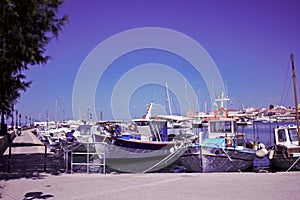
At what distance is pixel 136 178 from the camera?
40.0 feet

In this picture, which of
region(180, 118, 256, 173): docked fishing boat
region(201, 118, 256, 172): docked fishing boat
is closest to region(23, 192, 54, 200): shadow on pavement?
region(180, 118, 256, 173): docked fishing boat

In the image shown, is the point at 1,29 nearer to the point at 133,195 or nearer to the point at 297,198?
the point at 133,195

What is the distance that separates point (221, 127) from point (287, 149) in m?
4.79

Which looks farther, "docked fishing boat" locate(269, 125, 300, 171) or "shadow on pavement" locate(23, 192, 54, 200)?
"docked fishing boat" locate(269, 125, 300, 171)

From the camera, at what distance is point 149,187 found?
10.4m

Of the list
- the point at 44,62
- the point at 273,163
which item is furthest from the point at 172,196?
the point at 273,163

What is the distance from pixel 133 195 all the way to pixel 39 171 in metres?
6.78

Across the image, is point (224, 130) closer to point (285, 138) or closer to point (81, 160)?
point (285, 138)

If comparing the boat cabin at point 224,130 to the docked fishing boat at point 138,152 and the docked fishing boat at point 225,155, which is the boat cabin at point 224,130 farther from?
the docked fishing boat at point 138,152

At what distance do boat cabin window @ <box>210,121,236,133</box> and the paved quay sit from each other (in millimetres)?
10296

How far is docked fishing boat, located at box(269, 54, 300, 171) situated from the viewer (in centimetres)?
1962

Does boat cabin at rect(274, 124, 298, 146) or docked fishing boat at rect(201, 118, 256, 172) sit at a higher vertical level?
boat cabin at rect(274, 124, 298, 146)

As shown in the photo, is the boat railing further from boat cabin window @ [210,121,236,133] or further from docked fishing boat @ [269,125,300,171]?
docked fishing boat @ [269,125,300,171]

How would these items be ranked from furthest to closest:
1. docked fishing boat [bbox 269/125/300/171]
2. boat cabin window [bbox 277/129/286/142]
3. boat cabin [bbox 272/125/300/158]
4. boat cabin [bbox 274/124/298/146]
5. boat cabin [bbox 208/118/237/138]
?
boat cabin [bbox 208/118/237/138], boat cabin window [bbox 277/129/286/142], boat cabin [bbox 274/124/298/146], boat cabin [bbox 272/125/300/158], docked fishing boat [bbox 269/125/300/171]
